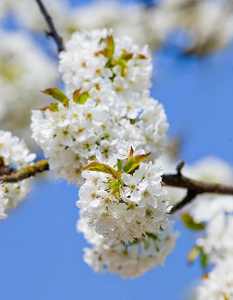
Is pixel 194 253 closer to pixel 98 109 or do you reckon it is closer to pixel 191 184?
pixel 191 184

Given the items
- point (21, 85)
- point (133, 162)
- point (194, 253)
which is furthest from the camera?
point (21, 85)

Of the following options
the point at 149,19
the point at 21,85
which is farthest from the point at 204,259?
the point at 149,19

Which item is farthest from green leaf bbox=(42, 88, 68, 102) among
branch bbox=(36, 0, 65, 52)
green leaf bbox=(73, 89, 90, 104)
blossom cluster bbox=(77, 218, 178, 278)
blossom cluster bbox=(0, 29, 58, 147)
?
blossom cluster bbox=(0, 29, 58, 147)

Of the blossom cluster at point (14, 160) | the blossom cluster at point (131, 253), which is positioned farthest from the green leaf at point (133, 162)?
the blossom cluster at point (131, 253)

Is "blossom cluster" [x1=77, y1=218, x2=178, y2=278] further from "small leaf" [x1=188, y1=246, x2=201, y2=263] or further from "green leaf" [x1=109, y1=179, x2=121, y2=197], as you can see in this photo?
"green leaf" [x1=109, y1=179, x2=121, y2=197]

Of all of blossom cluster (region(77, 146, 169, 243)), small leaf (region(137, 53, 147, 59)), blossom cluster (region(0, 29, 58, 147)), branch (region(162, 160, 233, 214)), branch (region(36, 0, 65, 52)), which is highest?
blossom cluster (region(0, 29, 58, 147))

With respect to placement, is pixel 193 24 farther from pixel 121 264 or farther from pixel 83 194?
pixel 83 194

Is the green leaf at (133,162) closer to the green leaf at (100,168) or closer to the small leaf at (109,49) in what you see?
the green leaf at (100,168)
